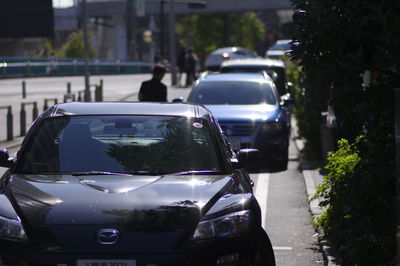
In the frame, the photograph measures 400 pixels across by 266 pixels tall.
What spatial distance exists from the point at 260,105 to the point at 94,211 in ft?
40.5

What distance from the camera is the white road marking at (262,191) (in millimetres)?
12742

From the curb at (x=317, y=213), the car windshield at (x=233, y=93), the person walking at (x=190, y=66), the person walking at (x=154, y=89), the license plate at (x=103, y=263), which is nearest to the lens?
the license plate at (x=103, y=263)

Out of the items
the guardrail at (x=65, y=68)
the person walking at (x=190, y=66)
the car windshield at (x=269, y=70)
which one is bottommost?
the guardrail at (x=65, y=68)

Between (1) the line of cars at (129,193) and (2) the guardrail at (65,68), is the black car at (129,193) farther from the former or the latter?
(2) the guardrail at (65,68)

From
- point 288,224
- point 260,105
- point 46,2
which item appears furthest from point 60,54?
point 288,224

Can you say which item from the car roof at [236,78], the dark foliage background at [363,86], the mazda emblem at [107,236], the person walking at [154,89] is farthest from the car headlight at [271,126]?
the mazda emblem at [107,236]

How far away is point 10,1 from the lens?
1206 inches

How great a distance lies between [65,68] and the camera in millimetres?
65562

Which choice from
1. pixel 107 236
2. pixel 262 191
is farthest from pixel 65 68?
pixel 107 236

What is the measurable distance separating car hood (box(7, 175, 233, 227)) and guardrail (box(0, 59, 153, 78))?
1509 inches

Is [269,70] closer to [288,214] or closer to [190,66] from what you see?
[288,214]

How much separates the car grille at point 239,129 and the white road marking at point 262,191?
914 mm

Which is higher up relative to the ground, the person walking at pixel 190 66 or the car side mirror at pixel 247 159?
the car side mirror at pixel 247 159

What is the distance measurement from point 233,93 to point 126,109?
10.9 meters
